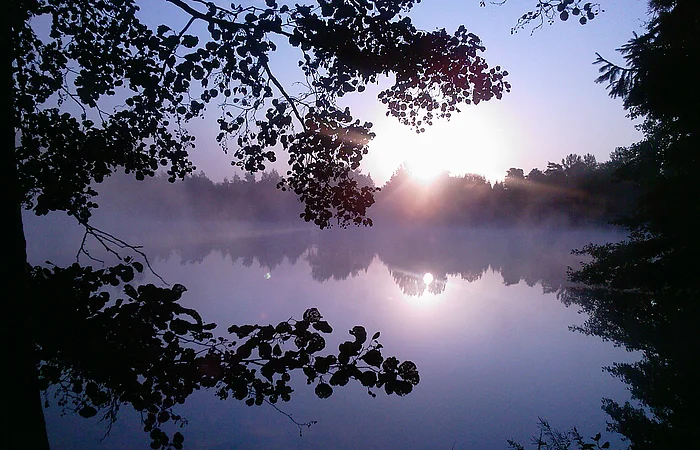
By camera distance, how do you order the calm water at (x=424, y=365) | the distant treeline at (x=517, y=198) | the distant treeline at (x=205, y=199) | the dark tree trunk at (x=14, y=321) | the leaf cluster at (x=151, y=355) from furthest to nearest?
the distant treeline at (x=205, y=199) < the distant treeline at (x=517, y=198) < the calm water at (x=424, y=365) < the leaf cluster at (x=151, y=355) < the dark tree trunk at (x=14, y=321)

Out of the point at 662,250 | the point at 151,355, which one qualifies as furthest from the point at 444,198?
the point at 151,355

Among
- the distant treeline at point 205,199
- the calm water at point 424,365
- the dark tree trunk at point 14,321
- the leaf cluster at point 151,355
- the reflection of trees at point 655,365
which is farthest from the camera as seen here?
the distant treeline at point 205,199

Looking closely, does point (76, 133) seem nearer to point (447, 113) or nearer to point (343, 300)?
point (447, 113)

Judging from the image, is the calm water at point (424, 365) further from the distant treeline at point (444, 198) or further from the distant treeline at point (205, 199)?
the distant treeline at point (205, 199)

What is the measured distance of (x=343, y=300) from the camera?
51.1 feet

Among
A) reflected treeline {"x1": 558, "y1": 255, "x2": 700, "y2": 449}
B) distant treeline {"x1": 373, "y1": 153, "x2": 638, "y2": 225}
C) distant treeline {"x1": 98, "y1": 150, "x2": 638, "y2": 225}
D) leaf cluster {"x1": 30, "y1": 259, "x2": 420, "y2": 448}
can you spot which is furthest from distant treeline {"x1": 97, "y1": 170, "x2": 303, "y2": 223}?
leaf cluster {"x1": 30, "y1": 259, "x2": 420, "y2": 448}

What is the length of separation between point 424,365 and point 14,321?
8.84 metres

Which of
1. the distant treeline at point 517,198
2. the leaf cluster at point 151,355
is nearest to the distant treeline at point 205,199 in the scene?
the distant treeline at point 517,198

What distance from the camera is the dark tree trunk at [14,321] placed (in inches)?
65.1

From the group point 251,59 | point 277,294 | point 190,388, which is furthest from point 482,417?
point 277,294

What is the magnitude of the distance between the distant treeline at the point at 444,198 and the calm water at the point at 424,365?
24.7 feet

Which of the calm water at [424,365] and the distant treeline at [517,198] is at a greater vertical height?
the distant treeline at [517,198]

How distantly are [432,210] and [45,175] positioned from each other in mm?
72346

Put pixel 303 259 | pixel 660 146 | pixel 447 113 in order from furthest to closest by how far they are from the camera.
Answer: pixel 303 259 < pixel 660 146 < pixel 447 113
